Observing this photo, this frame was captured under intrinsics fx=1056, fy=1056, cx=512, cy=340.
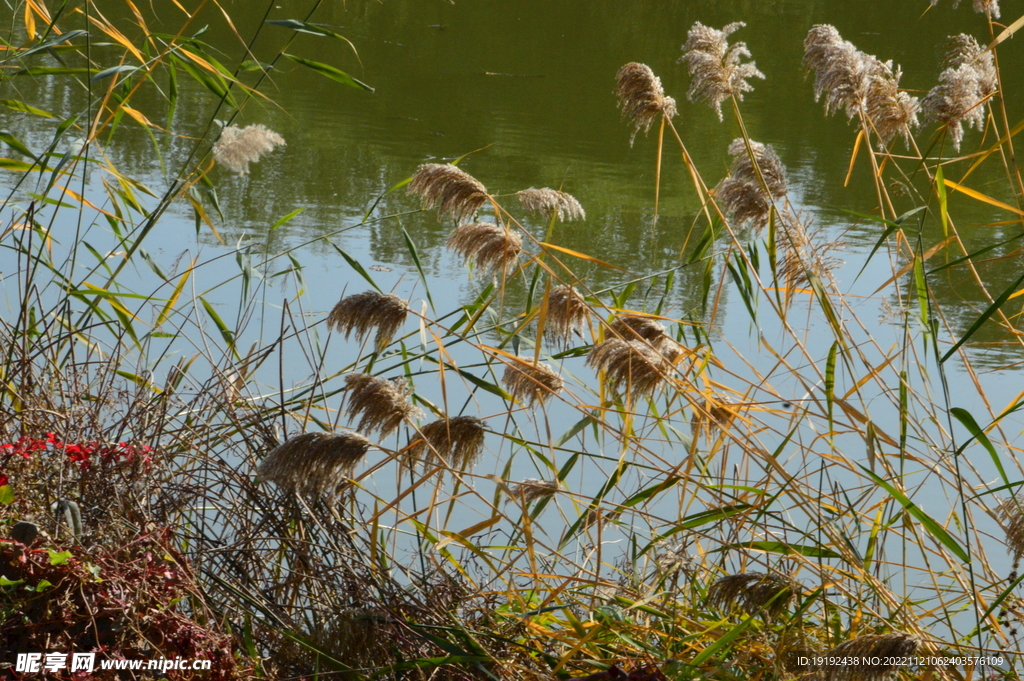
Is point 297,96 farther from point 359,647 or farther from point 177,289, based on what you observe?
point 359,647

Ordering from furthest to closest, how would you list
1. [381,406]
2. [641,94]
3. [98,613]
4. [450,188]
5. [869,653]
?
[641,94]
[450,188]
[381,406]
[98,613]
[869,653]

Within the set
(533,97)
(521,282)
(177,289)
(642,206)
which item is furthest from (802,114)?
(177,289)

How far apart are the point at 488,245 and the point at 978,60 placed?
97 centimetres

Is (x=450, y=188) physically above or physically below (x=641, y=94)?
below

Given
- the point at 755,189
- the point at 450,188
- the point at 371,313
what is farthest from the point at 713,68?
the point at 371,313

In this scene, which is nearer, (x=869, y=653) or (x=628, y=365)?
(x=869, y=653)

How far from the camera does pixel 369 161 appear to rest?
172 inches

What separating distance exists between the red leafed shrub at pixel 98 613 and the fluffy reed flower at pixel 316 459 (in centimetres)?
22

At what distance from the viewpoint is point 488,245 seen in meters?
1.84

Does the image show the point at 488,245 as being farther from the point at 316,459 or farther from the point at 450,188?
the point at 316,459

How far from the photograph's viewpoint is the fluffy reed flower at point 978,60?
1.90 metres

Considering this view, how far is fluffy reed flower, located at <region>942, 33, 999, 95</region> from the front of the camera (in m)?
1.90

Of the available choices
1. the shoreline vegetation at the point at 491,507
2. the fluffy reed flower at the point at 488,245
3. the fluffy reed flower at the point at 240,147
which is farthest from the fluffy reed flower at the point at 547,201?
the fluffy reed flower at the point at 240,147

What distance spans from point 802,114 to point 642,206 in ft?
7.91
